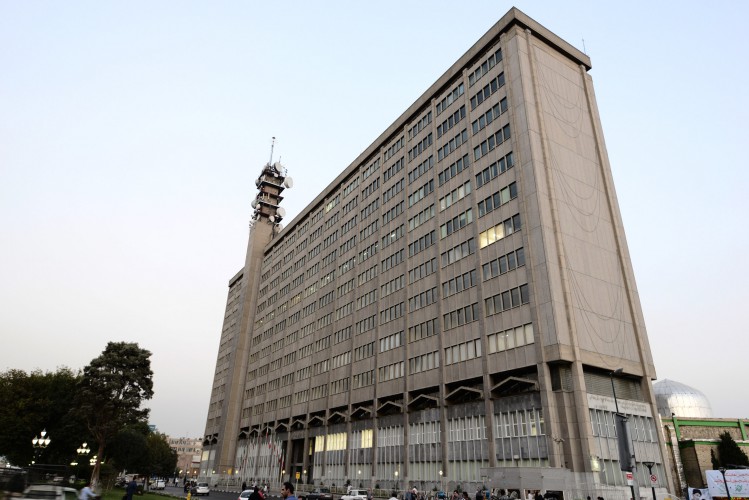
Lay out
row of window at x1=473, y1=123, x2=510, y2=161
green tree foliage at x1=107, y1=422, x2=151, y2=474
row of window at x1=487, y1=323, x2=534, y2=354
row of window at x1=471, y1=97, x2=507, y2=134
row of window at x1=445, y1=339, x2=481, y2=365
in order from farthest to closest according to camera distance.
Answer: green tree foliage at x1=107, y1=422, x2=151, y2=474
row of window at x1=471, y1=97, x2=507, y2=134
row of window at x1=473, y1=123, x2=510, y2=161
row of window at x1=445, y1=339, x2=481, y2=365
row of window at x1=487, y1=323, x2=534, y2=354

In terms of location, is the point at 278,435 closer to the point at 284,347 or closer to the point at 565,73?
the point at 284,347

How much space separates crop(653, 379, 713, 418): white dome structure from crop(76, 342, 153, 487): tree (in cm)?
7090

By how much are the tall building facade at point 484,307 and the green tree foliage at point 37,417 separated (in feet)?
105

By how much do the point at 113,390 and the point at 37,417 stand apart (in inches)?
593

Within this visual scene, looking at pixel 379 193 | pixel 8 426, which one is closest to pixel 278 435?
pixel 8 426

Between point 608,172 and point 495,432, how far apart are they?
109 ft

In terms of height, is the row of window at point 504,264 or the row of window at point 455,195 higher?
the row of window at point 455,195

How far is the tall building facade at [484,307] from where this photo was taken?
45.3m

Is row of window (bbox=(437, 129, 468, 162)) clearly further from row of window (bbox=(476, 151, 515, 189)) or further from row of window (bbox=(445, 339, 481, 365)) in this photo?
row of window (bbox=(445, 339, 481, 365))

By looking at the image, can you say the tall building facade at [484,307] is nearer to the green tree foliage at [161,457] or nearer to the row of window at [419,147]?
the row of window at [419,147]

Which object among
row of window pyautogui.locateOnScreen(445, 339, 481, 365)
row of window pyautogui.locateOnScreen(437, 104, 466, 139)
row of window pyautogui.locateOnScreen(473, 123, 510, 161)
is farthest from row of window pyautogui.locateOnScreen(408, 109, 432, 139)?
row of window pyautogui.locateOnScreen(445, 339, 481, 365)

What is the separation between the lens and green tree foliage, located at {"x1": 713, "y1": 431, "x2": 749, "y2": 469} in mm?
59250

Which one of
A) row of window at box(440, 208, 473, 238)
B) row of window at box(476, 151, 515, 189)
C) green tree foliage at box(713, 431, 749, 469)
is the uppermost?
row of window at box(476, 151, 515, 189)

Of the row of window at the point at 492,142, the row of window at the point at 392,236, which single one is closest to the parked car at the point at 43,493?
the row of window at the point at 492,142
